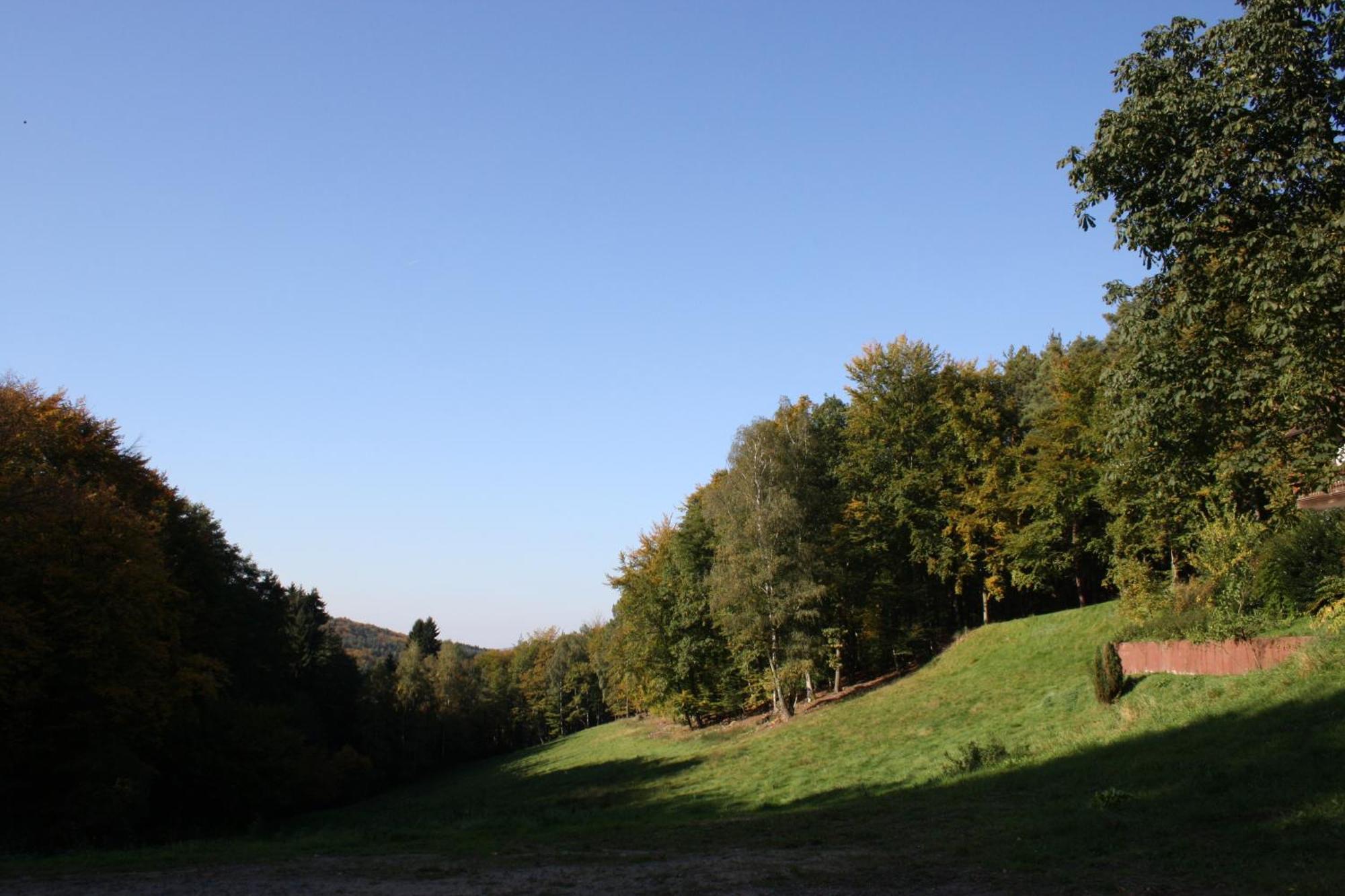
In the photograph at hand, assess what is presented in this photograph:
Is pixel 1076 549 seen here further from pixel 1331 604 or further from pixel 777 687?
pixel 1331 604

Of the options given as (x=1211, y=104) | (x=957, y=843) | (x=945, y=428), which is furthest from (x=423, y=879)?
(x=945, y=428)

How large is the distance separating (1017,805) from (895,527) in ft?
102

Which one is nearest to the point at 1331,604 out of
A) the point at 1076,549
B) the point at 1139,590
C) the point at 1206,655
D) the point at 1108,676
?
the point at 1206,655

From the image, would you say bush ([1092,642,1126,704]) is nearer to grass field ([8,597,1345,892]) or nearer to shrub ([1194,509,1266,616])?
grass field ([8,597,1345,892])

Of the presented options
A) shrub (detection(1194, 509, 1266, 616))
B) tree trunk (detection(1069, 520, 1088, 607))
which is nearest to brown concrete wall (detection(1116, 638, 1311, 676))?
shrub (detection(1194, 509, 1266, 616))

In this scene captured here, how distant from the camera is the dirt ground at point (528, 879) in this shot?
8797 mm

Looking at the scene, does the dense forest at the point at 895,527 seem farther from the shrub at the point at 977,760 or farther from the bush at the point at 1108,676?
the shrub at the point at 977,760

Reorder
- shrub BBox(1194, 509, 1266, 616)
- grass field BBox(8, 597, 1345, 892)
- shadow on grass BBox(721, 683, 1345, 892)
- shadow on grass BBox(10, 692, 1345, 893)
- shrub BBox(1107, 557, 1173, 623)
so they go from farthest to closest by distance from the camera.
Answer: shrub BBox(1107, 557, 1173, 623), shrub BBox(1194, 509, 1266, 616), grass field BBox(8, 597, 1345, 892), shadow on grass BBox(10, 692, 1345, 893), shadow on grass BBox(721, 683, 1345, 892)

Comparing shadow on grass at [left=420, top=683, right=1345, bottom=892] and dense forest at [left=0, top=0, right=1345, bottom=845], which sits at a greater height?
dense forest at [left=0, top=0, right=1345, bottom=845]

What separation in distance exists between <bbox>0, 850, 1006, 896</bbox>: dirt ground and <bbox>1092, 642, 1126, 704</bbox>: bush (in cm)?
1118

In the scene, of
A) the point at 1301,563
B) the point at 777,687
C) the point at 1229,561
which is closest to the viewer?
the point at 1301,563

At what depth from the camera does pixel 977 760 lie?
1767 cm

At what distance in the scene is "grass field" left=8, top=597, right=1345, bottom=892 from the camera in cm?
862

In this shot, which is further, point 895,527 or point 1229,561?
point 895,527
